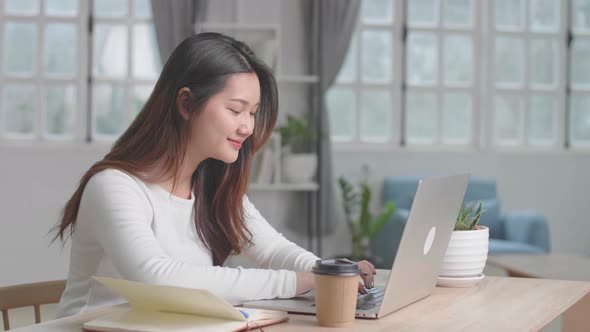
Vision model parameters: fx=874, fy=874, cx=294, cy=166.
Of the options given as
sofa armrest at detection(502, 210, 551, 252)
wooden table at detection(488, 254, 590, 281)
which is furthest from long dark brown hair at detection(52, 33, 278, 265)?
sofa armrest at detection(502, 210, 551, 252)

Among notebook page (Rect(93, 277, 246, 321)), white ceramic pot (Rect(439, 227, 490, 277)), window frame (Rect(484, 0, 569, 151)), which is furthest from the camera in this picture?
window frame (Rect(484, 0, 569, 151))

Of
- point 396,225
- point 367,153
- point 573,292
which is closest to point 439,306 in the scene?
point 573,292

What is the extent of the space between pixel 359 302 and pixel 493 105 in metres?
5.13

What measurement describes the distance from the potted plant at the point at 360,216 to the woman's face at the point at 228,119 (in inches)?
159

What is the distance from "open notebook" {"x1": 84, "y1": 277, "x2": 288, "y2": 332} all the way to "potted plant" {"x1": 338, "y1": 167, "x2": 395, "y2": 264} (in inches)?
174

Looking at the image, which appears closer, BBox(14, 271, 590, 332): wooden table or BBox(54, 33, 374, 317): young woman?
BBox(14, 271, 590, 332): wooden table

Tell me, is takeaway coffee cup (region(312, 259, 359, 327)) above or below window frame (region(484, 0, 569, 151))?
below

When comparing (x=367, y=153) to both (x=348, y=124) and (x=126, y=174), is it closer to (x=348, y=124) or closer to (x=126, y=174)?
(x=348, y=124)

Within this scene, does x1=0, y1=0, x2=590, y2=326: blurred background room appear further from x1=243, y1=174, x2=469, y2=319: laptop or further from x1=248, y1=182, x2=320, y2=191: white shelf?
x1=243, y1=174, x2=469, y2=319: laptop

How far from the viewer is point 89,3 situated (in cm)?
627

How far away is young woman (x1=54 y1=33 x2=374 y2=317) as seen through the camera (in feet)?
5.86

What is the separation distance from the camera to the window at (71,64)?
20.6 ft

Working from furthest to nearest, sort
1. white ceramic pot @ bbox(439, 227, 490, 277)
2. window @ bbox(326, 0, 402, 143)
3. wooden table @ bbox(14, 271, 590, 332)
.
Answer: window @ bbox(326, 0, 402, 143)
white ceramic pot @ bbox(439, 227, 490, 277)
wooden table @ bbox(14, 271, 590, 332)

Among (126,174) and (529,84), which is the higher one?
(529,84)
